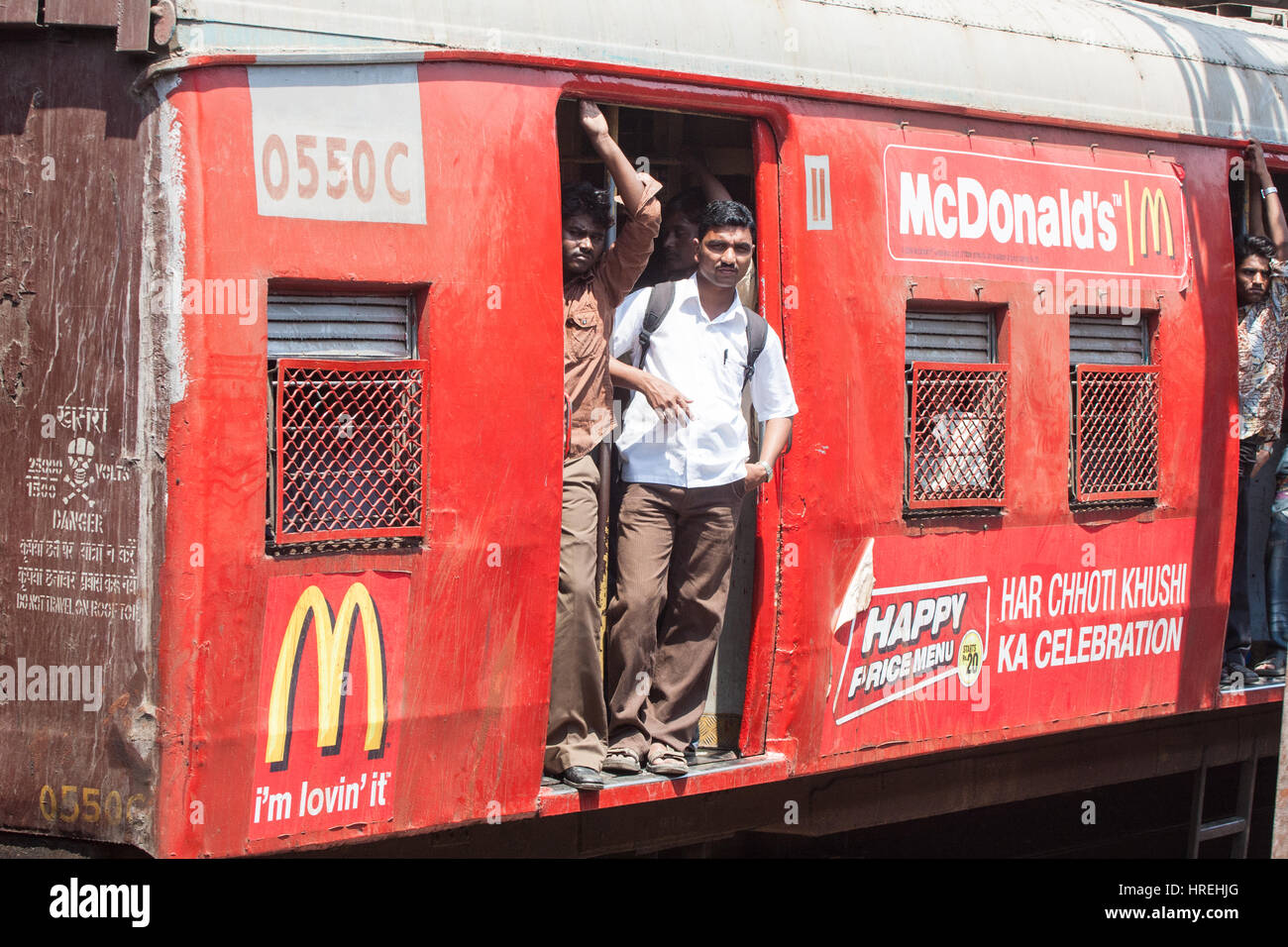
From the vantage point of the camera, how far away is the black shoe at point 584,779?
467 cm

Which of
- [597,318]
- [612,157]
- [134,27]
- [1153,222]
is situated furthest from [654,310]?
[1153,222]

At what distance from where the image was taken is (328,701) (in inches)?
163

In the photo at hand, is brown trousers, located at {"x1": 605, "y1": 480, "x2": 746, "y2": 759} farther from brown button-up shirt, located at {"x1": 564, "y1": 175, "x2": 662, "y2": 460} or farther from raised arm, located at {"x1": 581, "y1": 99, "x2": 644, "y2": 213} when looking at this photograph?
raised arm, located at {"x1": 581, "y1": 99, "x2": 644, "y2": 213}

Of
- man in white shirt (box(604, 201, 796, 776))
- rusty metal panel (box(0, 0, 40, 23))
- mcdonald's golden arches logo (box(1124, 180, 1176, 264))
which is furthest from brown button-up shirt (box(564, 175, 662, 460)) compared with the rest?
mcdonald's golden arches logo (box(1124, 180, 1176, 264))

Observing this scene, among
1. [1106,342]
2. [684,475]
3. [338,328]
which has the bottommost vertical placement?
[684,475]

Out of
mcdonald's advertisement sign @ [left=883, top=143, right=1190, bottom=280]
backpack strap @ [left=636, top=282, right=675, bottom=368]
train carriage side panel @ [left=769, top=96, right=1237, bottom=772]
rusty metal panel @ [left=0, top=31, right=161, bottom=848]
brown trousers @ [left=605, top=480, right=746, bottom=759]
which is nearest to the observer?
rusty metal panel @ [left=0, top=31, right=161, bottom=848]

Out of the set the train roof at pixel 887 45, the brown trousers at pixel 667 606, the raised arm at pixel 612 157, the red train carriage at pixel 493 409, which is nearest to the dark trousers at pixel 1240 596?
the red train carriage at pixel 493 409

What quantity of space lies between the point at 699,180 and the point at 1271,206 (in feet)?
8.31

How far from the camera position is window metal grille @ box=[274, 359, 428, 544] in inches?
161

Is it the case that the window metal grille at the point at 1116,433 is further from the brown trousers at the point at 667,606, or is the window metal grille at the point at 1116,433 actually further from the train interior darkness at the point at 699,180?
the brown trousers at the point at 667,606

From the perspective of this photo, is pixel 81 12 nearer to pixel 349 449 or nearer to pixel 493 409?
pixel 349 449

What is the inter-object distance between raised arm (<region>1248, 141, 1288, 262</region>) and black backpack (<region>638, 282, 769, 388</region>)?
2.64 m

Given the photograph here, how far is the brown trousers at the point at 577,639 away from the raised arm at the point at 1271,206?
332 cm

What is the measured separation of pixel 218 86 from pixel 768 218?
6.01ft
